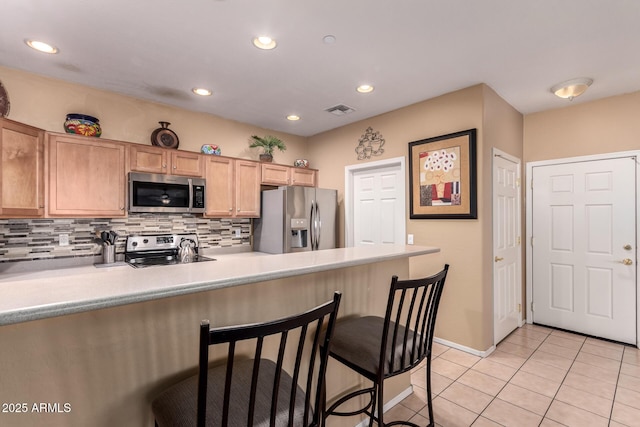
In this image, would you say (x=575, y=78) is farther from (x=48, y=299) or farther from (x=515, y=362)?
(x=48, y=299)

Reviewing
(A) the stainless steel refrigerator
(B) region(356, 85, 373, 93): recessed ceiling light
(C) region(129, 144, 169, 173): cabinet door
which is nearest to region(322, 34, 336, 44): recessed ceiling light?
(B) region(356, 85, 373, 93): recessed ceiling light

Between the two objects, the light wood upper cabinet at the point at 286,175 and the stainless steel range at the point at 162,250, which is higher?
the light wood upper cabinet at the point at 286,175

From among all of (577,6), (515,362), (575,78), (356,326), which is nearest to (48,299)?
(356,326)

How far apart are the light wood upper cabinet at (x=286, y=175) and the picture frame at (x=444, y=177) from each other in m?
1.59

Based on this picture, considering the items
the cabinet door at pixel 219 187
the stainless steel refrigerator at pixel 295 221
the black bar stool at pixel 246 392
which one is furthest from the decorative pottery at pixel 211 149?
Answer: the black bar stool at pixel 246 392

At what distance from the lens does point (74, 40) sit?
2152 millimetres

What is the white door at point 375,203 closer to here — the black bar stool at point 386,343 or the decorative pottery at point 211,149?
the decorative pottery at point 211,149

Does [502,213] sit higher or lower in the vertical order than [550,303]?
higher

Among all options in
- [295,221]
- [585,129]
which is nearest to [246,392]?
[295,221]

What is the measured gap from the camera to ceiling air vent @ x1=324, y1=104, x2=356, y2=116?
348 centimetres

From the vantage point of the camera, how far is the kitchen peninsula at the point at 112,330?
85cm

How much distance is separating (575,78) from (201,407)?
3.75m

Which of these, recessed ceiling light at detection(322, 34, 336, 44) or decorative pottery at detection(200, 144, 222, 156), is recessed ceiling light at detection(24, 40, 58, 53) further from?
recessed ceiling light at detection(322, 34, 336, 44)

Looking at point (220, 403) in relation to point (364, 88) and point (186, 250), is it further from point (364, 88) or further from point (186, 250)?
point (364, 88)
